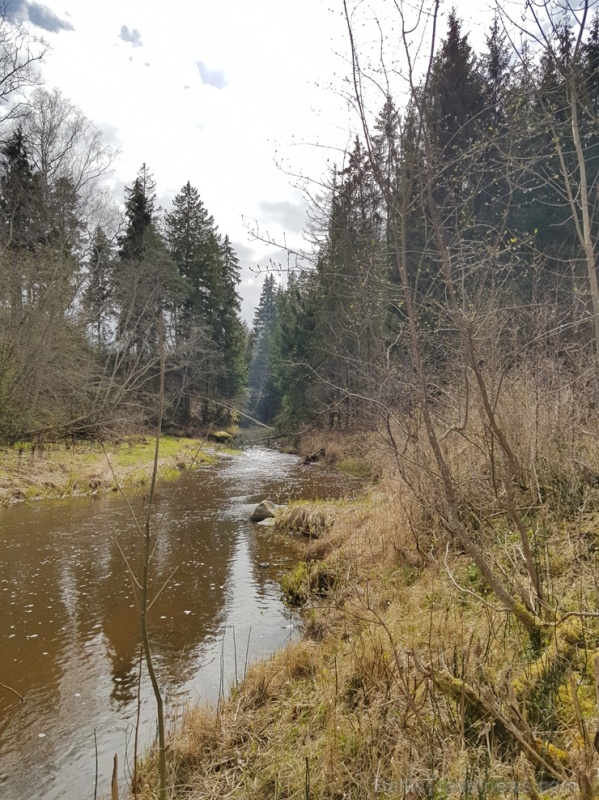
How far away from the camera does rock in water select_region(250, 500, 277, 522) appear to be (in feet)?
33.8

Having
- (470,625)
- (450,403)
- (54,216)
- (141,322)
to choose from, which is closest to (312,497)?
(450,403)

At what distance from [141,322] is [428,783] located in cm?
1934

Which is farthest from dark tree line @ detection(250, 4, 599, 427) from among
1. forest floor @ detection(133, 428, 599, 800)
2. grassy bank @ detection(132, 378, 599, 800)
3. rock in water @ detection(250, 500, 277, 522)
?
rock in water @ detection(250, 500, 277, 522)

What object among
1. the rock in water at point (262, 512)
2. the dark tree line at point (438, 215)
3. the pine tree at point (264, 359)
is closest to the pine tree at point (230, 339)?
the pine tree at point (264, 359)

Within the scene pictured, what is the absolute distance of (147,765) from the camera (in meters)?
2.93

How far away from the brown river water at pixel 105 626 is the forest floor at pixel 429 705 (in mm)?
521

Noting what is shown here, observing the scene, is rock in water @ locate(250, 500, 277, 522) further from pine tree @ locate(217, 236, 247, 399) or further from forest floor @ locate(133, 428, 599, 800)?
pine tree @ locate(217, 236, 247, 399)

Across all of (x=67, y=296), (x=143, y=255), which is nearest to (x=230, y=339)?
(x=143, y=255)

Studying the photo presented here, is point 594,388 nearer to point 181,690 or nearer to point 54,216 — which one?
point 181,690

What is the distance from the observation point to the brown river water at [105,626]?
3.44 metres

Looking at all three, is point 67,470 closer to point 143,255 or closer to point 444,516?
point 444,516

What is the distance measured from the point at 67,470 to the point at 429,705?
1310 cm

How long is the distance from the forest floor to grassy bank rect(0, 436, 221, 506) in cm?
719

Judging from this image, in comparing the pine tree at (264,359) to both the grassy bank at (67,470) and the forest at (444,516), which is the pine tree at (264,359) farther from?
the forest at (444,516)
